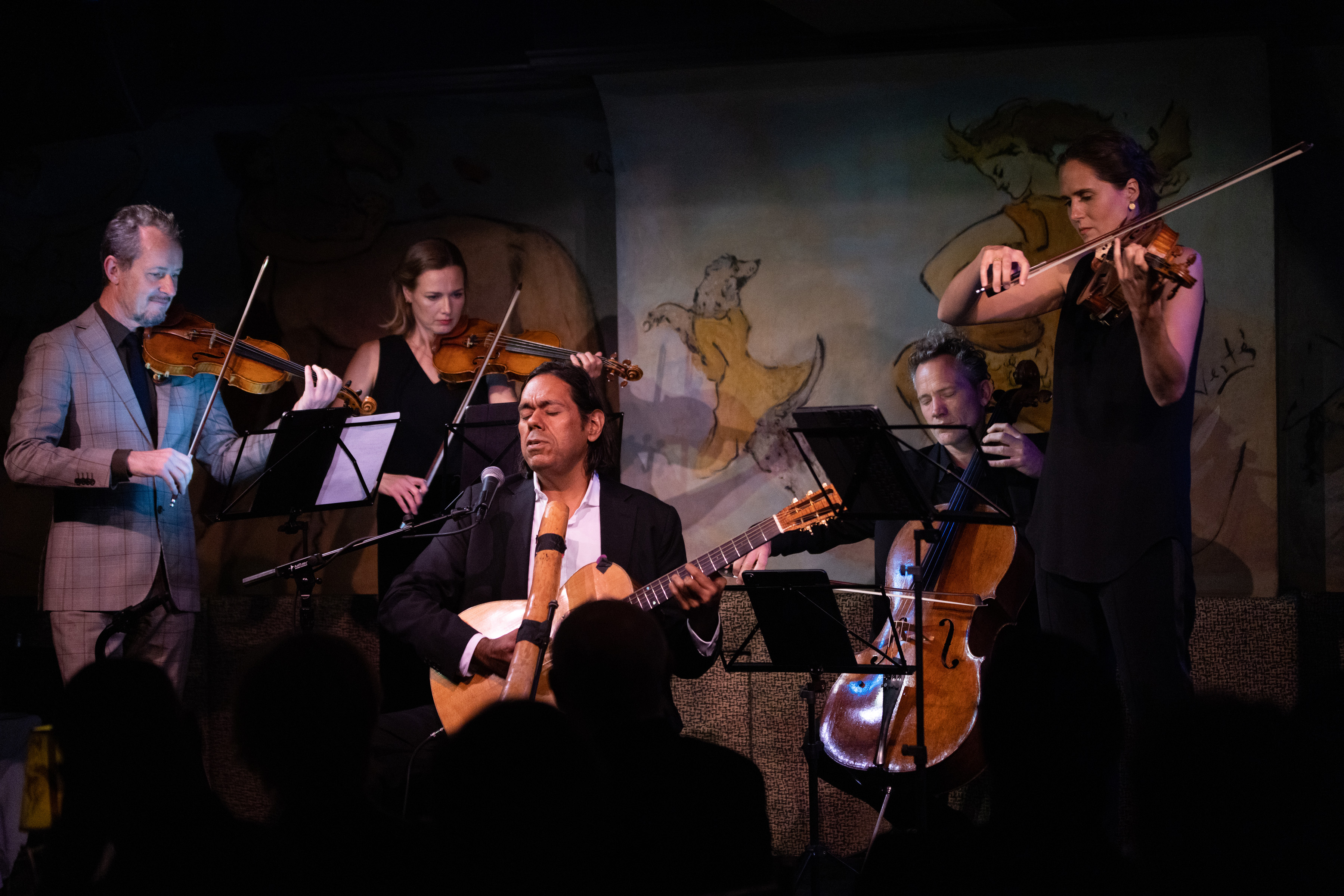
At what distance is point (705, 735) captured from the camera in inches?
164

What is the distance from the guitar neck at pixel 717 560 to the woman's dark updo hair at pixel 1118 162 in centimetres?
124

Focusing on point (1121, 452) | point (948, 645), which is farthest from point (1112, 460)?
point (948, 645)

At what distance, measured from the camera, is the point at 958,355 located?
3.75 meters

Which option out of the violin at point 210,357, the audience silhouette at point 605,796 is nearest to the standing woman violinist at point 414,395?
the violin at point 210,357

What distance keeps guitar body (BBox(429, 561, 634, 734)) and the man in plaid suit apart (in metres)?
1.16

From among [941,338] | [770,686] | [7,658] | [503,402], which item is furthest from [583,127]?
[7,658]

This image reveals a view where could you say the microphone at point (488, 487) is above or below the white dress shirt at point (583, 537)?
above

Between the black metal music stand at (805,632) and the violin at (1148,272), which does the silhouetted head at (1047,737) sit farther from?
the violin at (1148,272)

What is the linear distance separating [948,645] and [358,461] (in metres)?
1.86

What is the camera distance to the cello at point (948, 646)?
305 cm

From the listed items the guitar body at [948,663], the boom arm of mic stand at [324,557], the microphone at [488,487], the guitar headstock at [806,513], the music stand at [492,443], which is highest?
the music stand at [492,443]

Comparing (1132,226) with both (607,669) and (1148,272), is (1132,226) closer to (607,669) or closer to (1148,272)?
(1148,272)

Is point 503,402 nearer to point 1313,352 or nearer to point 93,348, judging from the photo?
point 93,348

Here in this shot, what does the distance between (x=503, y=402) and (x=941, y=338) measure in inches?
62.6
